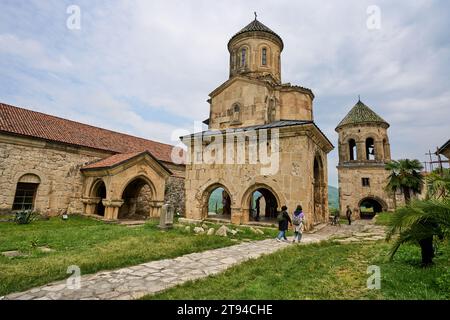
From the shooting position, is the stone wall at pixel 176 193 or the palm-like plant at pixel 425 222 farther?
the stone wall at pixel 176 193

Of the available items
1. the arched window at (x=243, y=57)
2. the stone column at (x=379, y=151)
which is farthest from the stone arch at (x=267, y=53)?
the stone column at (x=379, y=151)

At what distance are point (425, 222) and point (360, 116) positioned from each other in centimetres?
2745

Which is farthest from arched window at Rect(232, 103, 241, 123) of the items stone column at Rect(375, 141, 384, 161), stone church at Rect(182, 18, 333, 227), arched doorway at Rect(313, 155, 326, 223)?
stone column at Rect(375, 141, 384, 161)

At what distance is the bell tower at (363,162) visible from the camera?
26272 millimetres

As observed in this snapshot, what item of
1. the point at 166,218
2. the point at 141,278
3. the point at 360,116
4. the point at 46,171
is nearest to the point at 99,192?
the point at 46,171

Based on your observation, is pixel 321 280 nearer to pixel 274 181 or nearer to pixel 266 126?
pixel 274 181

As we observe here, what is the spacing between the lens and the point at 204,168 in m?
14.3

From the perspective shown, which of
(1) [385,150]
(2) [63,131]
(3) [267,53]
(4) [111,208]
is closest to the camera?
(4) [111,208]

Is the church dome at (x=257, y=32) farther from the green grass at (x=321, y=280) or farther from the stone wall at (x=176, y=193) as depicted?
the green grass at (x=321, y=280)

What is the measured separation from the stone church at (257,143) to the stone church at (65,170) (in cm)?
332

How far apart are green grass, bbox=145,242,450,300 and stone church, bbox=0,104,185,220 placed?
442 inches

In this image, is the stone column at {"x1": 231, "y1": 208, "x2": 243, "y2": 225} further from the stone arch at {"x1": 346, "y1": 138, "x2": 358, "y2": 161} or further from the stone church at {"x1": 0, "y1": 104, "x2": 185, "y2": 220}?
the stone arch at {"x1": 346, "y1": 138, "x2": 358, "y2": 161}

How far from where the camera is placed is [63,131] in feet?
53.7
